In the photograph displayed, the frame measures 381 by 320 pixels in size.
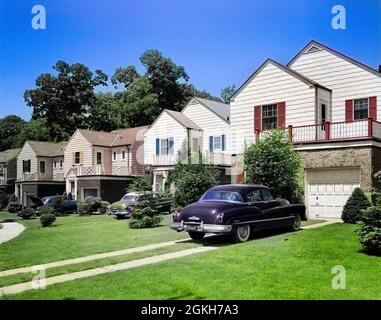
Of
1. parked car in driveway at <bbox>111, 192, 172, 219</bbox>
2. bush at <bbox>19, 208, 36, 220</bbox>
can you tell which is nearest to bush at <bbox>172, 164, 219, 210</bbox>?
parked car in driveway at <bbox>111, 192, 172, 219</bbox>

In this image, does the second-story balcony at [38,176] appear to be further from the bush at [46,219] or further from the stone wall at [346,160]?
the stone wall at [346,160]

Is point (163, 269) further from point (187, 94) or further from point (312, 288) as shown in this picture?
point (187, 94)

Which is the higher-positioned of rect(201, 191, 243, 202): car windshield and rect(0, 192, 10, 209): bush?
rect(201, 191, 243, 202): car windshield

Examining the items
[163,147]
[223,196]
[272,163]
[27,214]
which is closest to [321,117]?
[272,163]

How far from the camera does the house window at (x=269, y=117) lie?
21.1 m

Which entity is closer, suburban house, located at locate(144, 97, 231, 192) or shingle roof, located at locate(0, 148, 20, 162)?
shingle roof, located at locate(0, 148, 20, 162)

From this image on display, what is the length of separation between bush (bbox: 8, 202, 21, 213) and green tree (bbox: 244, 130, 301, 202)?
49.0ft

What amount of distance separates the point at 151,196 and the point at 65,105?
4.77m

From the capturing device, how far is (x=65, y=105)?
50.2 ft

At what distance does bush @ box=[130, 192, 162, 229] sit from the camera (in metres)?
16.4

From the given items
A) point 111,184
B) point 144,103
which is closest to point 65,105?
point 144,103

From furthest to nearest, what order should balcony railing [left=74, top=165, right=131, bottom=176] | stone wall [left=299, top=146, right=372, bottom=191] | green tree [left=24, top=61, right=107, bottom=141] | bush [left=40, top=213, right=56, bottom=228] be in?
balcony railing [left=74, top=165, right=131, bottom=176], bush [left=40, top=213, right=56, bottom=228], stone wall [left=299, top=146, right=372, bottom=191], green tree [left=24, top=61, right=107, bottom=141]

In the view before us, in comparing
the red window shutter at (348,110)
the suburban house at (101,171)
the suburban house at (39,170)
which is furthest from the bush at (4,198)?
the red window shutter at (348,110)

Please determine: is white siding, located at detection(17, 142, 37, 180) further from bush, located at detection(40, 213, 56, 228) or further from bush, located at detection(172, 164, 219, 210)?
bush, located at detection(172, 164, 219, 210)
